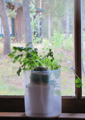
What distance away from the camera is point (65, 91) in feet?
4.29

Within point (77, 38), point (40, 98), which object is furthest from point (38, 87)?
point (77, 38)

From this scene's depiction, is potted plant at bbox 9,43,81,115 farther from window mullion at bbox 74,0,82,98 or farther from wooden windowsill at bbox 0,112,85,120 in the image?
window mullion at bbox 74,0,82,98

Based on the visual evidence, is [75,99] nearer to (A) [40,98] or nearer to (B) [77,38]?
(A) [40,98]

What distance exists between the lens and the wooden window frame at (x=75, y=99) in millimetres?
1241

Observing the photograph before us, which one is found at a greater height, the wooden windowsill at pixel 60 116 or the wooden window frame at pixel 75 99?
the wooden window frame at pixel 75 99

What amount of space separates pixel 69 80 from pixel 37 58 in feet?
1.13

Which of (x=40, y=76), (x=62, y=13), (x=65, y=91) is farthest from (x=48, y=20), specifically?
(x=65, y=91)

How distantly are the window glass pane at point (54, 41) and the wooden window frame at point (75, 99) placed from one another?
0.04 m

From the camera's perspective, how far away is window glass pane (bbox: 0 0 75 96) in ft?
4.25

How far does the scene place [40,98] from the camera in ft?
3.67

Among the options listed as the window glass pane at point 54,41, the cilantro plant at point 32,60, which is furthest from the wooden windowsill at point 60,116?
the cilantro plant at point 32,60

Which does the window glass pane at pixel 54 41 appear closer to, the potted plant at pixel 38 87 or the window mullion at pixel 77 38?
the window mullion at pixel 77 38

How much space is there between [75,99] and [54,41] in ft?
1.61

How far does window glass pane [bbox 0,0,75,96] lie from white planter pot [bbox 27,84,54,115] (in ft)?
0.70
